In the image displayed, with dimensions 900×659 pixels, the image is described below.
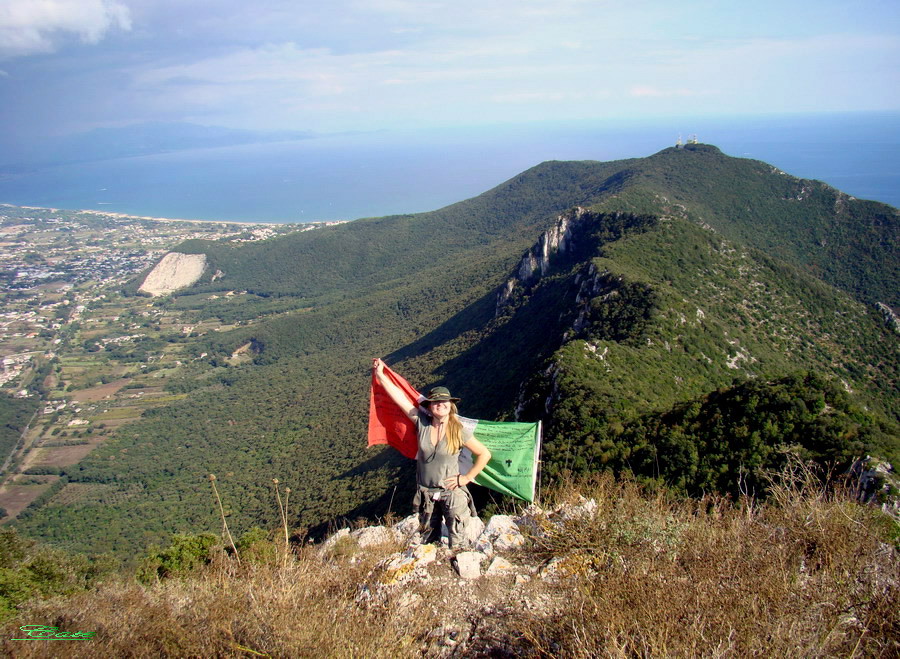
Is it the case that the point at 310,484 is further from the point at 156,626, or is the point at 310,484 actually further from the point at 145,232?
the point at 145,232

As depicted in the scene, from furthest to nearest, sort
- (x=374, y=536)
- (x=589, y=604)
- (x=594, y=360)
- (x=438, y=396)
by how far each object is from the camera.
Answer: (x=594, y=360), (x=374, y=536), (x=438, y=396), (x=589, y=604)

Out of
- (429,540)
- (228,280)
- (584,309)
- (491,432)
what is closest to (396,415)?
(491,432)

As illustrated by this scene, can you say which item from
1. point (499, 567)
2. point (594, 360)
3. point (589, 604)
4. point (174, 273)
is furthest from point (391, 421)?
point (174, 273)

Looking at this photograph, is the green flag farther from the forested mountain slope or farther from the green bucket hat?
the forested mountain slope

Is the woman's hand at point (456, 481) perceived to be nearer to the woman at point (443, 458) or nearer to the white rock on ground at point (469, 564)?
the woman at point (443, 458)

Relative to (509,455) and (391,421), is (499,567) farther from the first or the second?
(391,421)

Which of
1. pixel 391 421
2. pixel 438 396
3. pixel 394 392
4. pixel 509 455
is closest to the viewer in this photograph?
pixel 438 396

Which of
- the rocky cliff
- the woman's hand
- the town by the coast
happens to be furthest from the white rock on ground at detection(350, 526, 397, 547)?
the rocky cliff
